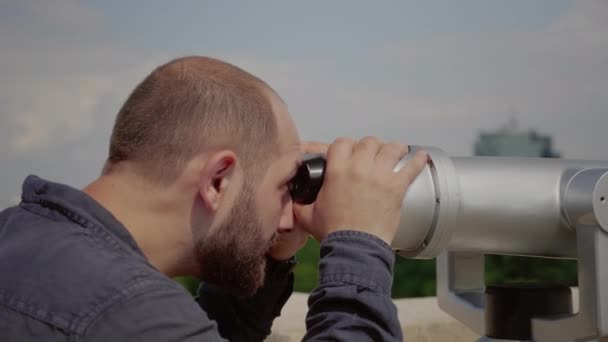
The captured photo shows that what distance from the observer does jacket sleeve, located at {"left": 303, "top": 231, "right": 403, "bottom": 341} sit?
113cm

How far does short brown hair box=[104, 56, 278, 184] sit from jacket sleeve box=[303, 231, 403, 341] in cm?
19

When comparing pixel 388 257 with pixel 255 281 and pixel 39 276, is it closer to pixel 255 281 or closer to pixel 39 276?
pixel 255 281

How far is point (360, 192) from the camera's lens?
122cm

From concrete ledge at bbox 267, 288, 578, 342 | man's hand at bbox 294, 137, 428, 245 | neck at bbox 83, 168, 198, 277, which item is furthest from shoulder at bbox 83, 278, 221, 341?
concrete ledge at bbox 267, 288, 578, 342

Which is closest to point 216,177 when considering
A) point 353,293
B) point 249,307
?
point 353,293

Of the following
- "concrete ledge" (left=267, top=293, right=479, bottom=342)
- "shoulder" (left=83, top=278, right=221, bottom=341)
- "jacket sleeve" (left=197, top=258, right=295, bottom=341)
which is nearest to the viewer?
"shoulder" (left=83, top=278, right=221, bottom=341)

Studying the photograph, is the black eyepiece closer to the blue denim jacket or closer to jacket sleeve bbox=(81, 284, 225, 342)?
the blue denim jacket

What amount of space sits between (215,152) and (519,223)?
1.82 feet

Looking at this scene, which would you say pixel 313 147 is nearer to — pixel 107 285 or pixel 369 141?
pixel 369 141

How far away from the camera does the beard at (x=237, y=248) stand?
1.22 meters

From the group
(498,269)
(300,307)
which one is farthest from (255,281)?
(498,269)

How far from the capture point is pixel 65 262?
100 centimetres

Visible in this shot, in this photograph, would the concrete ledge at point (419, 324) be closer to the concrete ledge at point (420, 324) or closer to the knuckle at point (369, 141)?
the concrete ledge at point (420, 324)

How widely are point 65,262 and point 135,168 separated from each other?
0.22 meters
